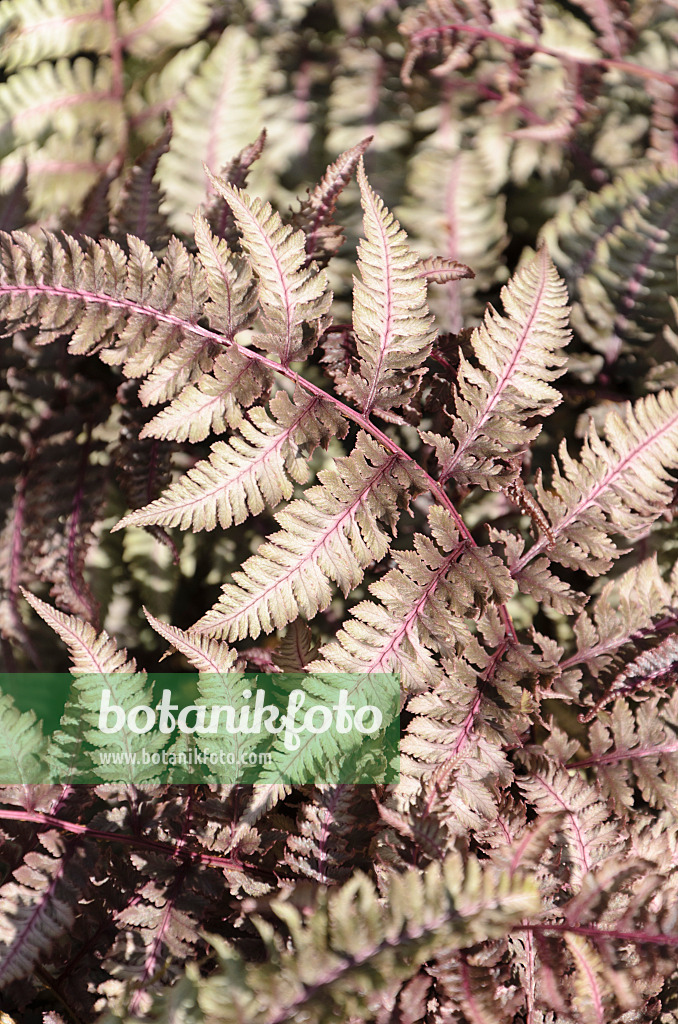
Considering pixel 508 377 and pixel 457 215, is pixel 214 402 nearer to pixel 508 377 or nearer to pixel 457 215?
pixel 508 377

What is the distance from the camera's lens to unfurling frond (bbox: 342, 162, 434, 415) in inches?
37.8

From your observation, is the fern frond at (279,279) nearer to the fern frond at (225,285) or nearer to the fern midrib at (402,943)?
the fern frond at (225,285)

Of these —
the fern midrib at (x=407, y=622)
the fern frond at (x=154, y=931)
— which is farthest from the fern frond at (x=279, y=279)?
the fern frond at (x=154, y=931)

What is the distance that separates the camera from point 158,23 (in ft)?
4.79

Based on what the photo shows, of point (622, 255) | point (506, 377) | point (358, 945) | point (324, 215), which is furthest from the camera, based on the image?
point (622, 255)

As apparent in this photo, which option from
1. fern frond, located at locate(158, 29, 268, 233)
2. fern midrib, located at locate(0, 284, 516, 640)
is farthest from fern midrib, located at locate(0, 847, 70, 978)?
fern frond, located at locate(158, 29, 268, 233)

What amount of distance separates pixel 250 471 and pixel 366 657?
29cm

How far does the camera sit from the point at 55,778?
105 centimetres

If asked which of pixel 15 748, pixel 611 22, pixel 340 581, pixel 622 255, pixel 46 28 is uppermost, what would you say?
pixel 611 22

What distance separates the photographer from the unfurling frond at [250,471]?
3.11ft

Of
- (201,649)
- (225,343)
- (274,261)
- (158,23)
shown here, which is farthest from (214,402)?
(158,23)

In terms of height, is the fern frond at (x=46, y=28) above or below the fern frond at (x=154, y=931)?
above

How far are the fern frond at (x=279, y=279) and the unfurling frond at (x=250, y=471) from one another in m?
0.08

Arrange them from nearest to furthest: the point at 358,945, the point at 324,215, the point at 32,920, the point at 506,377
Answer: the point at 358,945, the point at 32,920, the point at 506,377, the point at 324,215
